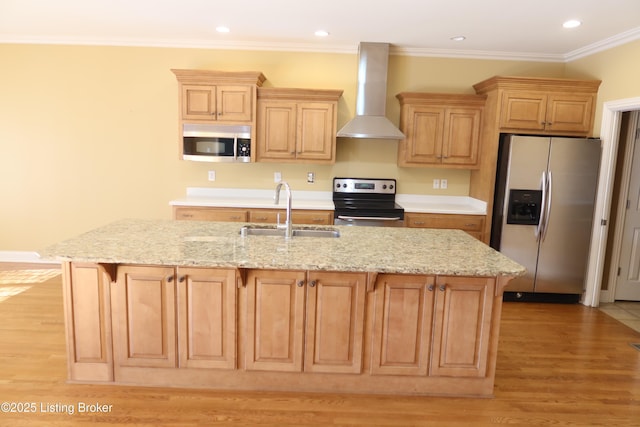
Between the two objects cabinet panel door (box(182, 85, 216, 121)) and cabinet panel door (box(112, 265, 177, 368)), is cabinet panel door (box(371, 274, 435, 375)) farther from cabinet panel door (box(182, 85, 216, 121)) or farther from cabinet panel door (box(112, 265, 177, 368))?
cabinet panel door (box(182, 85, 216, 121))

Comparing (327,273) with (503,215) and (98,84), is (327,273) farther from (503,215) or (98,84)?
(98,84)

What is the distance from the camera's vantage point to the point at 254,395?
2.44 m

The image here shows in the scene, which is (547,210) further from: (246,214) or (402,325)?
(246,214)

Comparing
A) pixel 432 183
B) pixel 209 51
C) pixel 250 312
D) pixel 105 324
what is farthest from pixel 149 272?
pixel 432 183

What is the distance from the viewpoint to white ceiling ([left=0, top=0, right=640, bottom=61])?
3.40 meters

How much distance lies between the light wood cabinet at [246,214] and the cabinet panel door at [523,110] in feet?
6.84

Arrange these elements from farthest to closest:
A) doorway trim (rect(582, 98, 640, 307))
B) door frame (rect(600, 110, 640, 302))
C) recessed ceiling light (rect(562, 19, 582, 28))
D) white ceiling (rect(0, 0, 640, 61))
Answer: door frame (rect(600, 110, 640, 302)), doorway trim (rect(582, 98, 640, 307)), recessed ceiling light (rect(562, 19, 582, 28)), white ceiling (rect(0, 0, 640, 61))

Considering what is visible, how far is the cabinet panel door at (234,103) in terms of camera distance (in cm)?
445

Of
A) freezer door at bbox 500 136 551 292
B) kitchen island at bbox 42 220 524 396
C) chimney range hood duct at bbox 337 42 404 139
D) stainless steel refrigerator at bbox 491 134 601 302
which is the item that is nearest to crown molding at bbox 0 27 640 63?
chimney range hood duct at bbox 337 42 404 139

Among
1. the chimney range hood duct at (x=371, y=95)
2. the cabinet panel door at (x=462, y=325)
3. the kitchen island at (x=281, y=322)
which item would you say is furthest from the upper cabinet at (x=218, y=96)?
the cabinet panel door at (x=462, y=325)

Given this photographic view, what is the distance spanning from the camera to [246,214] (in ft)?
14.5

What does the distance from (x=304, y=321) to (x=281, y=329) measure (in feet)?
0.47

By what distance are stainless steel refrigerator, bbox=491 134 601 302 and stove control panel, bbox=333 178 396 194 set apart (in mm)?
1286

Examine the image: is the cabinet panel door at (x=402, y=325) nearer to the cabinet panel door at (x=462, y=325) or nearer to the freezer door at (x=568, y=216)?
the cabinet panel door at (x=462, y=325)
